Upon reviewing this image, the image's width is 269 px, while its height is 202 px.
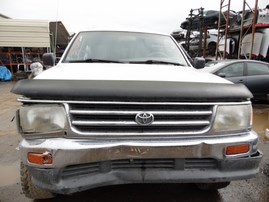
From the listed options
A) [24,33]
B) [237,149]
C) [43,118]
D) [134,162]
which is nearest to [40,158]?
[43,118]

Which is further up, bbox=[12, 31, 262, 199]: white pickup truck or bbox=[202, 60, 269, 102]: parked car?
bbox=[12, 31, 262, 199]: white pickup truck

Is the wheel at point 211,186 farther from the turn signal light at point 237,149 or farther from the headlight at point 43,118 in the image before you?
the headlight at point 43,118

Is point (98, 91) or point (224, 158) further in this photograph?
point (224, 158)

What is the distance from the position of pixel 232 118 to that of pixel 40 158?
4.64ft

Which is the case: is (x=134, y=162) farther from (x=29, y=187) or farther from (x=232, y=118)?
(x=29, y=187)

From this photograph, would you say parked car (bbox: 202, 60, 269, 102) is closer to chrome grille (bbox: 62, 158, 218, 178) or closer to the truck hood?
the truck hood

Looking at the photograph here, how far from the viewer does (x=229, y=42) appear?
43.0 feet

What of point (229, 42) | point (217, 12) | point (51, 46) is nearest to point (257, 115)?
point (229, 42)

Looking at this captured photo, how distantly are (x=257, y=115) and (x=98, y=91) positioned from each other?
18.4 ft

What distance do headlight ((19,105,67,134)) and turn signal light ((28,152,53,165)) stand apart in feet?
0.53

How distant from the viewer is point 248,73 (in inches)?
284

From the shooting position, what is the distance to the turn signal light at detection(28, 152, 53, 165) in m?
1.85

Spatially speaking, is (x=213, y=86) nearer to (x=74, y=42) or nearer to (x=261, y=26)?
(x=74, y=42)

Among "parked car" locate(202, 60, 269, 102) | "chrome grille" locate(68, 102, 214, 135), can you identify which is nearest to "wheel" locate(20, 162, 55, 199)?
"chrome grille" locate(68, 102, 214, 135)
